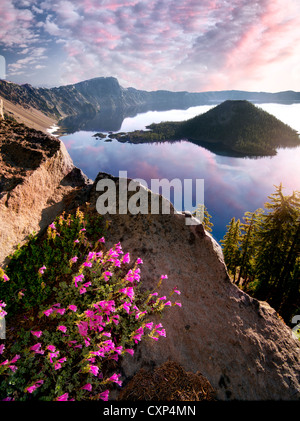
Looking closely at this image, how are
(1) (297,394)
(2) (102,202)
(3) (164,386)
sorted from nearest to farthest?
1. (3) (164,386)
2. (1) (297,394)
3. (2) (102,202)

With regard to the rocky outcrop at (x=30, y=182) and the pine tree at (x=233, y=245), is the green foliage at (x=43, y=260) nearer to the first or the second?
the rocky outcrop at (x=30, y=182)

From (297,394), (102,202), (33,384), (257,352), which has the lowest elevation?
(297,394)

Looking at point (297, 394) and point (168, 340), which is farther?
point (297, 394)

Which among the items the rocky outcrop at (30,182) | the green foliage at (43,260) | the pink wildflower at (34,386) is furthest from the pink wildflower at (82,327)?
the rocky outcrop at (30,182)

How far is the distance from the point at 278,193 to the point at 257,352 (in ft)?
64.2

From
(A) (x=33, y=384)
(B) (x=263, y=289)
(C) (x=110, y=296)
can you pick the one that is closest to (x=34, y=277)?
(C) (x=110, y=296)

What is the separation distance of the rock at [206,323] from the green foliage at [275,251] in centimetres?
1643

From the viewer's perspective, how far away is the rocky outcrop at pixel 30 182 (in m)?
7.87

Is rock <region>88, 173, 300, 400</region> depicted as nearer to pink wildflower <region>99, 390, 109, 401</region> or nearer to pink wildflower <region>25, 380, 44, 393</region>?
pink wildflower <region>99, 390, 109, 401</region>

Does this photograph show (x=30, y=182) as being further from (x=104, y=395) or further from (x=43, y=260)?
(x=104, y=395)

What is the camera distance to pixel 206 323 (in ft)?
25.5

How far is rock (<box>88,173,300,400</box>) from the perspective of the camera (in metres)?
6.73

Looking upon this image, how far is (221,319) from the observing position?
8.02 meters
